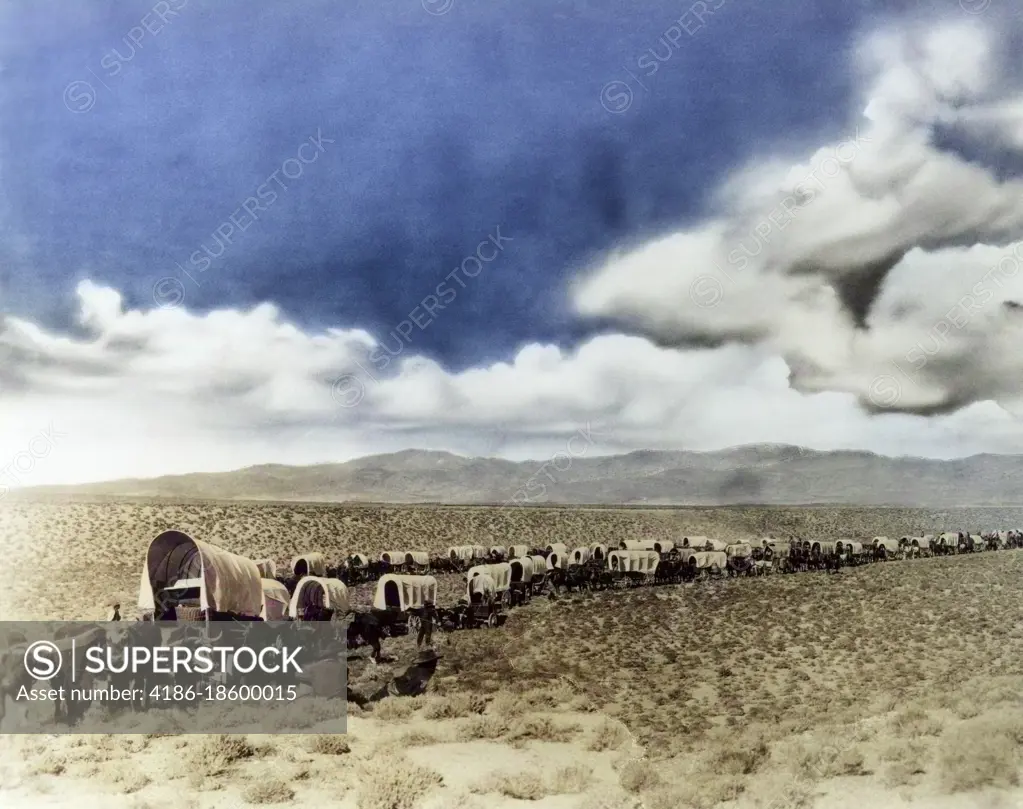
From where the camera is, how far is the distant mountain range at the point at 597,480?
10.7m

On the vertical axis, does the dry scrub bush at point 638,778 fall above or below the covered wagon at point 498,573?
below

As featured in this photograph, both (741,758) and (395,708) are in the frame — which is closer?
(741,758)

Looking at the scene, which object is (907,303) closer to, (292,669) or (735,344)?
(735,344)

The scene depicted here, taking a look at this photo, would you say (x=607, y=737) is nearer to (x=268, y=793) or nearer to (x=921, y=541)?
(x=268, y=793)

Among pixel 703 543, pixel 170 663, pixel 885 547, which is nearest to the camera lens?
pixel 170 663

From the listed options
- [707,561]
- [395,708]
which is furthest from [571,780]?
[707,561]

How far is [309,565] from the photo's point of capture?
10.9 meters

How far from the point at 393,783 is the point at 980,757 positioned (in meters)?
6.27

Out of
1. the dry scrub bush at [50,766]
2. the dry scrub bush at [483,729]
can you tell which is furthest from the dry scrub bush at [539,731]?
the dry scrub bush at [50,766]

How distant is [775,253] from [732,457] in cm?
278

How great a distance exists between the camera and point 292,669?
1001cm

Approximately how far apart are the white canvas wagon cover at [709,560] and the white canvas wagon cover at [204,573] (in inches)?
237

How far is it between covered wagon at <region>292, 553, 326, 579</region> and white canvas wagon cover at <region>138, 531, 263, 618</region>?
53 cm

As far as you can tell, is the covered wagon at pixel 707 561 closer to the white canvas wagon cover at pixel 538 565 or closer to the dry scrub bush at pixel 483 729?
the white canvas wagon cover at pixel 538 565
